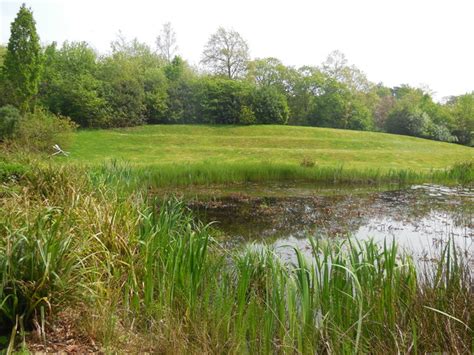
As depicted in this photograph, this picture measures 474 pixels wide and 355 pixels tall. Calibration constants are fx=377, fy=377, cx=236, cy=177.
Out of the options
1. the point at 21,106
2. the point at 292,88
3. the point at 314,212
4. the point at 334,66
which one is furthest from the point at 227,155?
the point at 334,66

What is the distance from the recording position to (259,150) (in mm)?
21078

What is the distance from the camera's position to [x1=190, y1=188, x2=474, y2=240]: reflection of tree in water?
7785mm

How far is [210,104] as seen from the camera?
98.8ft

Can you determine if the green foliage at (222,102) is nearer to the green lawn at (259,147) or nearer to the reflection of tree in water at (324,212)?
the green lawn at (259,147)

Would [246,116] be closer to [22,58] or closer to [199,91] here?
[199,91]

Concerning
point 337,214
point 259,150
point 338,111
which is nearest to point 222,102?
point 259,150

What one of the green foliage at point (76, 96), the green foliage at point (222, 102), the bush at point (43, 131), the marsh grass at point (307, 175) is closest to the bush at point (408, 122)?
the green foliage at point (222, 102)

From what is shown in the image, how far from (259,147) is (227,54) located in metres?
19.2

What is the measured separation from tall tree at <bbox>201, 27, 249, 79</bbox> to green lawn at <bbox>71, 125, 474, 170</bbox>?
13.0 meters

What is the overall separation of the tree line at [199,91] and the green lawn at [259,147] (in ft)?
8.70

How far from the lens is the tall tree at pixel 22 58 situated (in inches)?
827

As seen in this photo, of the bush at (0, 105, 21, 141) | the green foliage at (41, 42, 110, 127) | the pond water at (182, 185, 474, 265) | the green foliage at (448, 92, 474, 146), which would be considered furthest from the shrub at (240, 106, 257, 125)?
the green foliage at (448, 92, 474, 146)

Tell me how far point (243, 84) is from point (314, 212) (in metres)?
23.4

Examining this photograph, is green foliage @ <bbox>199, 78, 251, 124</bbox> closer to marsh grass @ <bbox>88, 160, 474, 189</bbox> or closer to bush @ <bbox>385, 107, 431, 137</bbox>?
bush @ <bbox>385, 107, 431, 137</bbox>
